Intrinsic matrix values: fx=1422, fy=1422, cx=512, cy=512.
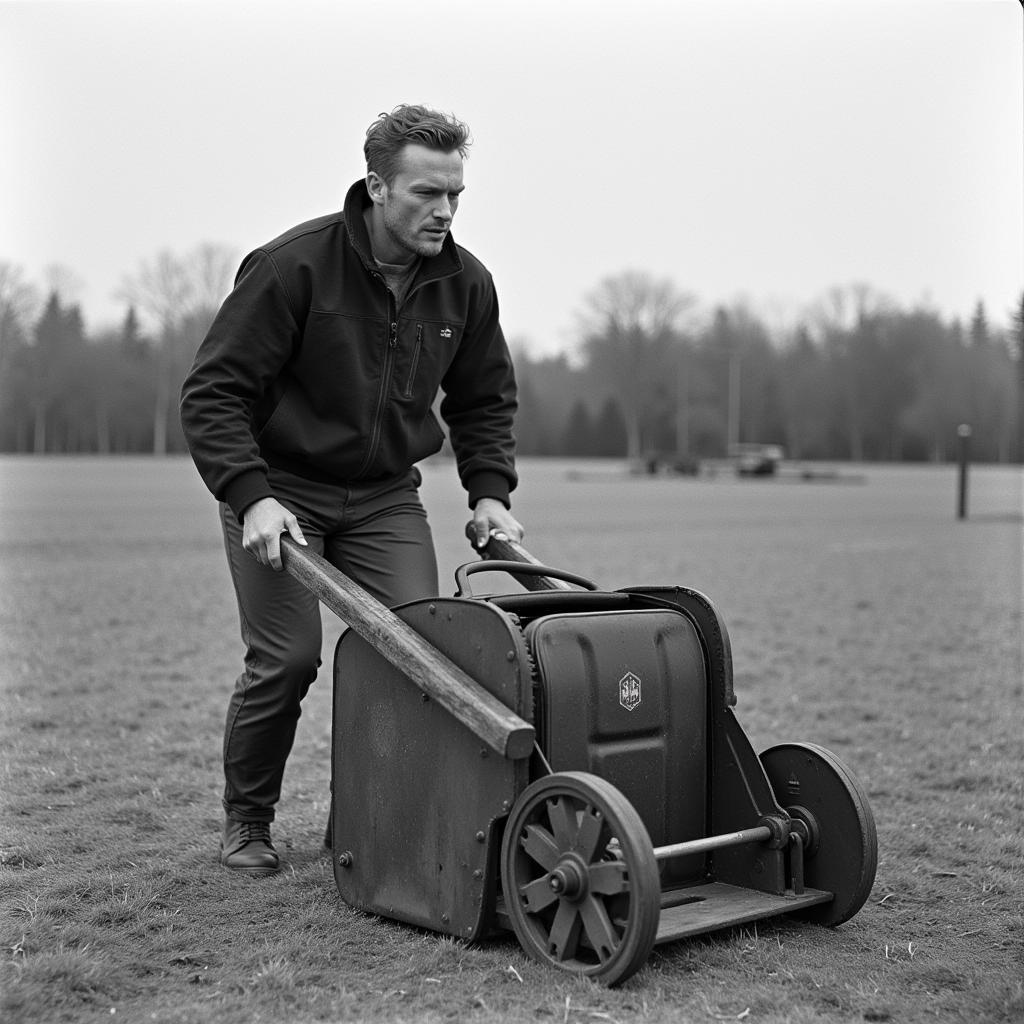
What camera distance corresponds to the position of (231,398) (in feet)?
13.3

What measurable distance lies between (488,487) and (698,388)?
79.2 metres

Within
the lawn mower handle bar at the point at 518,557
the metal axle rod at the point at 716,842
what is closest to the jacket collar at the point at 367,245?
the lawn mower handle bar at the point at 518,557

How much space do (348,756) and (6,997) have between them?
1.10 m

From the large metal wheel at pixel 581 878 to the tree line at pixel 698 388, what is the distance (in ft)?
185

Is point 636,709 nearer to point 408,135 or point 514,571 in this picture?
point 514,571

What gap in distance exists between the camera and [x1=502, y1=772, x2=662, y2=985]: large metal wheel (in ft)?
10.3


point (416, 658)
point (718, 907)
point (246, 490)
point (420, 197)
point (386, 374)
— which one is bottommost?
point (718, 907)

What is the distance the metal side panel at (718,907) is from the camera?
135 inches

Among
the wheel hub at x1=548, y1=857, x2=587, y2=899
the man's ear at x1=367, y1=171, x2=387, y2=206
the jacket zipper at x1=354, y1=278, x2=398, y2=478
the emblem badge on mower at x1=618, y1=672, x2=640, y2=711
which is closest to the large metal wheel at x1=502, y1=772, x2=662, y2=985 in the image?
the wheel hub at x1=548, y1=857, x2=587, y2=899

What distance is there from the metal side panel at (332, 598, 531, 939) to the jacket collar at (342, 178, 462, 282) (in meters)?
1.07

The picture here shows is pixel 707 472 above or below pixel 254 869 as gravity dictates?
above

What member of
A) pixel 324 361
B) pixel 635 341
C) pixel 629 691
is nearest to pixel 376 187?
pixel 324 361

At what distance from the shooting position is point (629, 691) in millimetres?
3621

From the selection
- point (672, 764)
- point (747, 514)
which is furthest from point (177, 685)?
point (747, 514)
